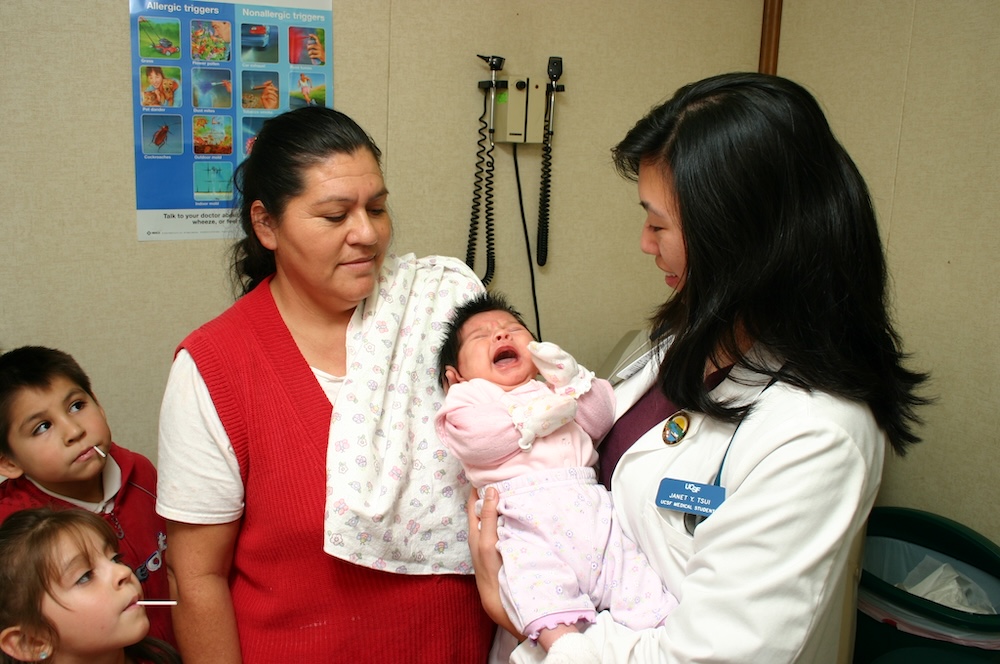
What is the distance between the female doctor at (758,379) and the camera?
1.02 meters

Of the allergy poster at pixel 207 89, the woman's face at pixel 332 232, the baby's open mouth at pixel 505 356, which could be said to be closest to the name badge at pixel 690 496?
the baby's open mouth at pixel 505 356

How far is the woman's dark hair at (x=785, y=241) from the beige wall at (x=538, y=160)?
3.99 ft

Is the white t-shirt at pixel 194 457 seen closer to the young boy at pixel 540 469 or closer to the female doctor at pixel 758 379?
the young boy at pixel 540 469

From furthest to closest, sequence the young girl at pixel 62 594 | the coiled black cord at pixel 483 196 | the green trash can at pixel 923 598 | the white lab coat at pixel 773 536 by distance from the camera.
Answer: the coiled black cord at pixel 483 196, the green trash can at pixel 923 598, the young girl at pixel 62 594, the white lab coat at pixel 773 536

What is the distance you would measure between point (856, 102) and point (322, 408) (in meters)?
2.07

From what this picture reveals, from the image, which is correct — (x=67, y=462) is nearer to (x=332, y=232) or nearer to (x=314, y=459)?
(x=314, y=459)

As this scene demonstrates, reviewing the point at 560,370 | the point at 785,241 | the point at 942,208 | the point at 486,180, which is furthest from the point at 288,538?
the point at 942,208

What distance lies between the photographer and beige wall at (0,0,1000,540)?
2053 mm

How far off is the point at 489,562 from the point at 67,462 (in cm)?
95

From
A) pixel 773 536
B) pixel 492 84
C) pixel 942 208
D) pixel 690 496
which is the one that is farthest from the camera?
pixel 492 84

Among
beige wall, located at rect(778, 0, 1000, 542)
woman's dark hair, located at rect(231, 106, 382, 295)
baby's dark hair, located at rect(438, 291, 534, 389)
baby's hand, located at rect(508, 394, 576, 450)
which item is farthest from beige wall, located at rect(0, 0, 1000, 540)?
baby's hand, located at rect(508, 394, 576, 450)

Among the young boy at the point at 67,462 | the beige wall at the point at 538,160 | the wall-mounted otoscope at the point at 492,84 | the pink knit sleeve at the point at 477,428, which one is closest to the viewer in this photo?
the pink knit sleeve at the point at 477,428

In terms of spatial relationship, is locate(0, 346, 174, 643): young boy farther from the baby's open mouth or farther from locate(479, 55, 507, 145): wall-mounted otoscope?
locate(479, 55, 507, 145): wall-mounted otoscope

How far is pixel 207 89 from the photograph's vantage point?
221 cm
